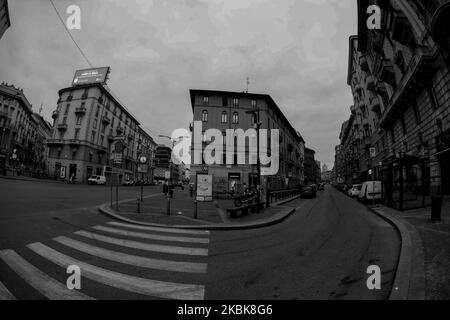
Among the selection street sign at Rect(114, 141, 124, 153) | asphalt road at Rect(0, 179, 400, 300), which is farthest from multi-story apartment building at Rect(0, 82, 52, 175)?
asphalt road at Rect(0, 179, 400, 300)

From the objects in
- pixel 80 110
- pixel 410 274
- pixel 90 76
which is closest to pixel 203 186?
pixel 410 274

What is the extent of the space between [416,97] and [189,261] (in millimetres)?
21754

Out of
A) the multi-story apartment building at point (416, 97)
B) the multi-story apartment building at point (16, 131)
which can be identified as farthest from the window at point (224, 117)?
the multi-story apartment building at point (16, 131)

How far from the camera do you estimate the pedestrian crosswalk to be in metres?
3.26

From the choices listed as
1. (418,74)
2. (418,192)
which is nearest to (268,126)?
(418,74)

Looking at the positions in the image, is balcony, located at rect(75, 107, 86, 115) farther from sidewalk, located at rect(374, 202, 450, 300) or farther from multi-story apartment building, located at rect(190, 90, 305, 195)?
sidewalk, located at rect(374, 202, 450, 300)

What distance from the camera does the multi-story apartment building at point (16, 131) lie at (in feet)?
147

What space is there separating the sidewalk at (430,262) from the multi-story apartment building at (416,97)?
605 centimetres

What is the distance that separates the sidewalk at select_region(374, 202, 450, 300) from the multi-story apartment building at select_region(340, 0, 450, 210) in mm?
6052

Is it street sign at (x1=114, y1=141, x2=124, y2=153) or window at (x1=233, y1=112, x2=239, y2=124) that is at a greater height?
window at (x1=233, y1=112, x2=239, y2=124)

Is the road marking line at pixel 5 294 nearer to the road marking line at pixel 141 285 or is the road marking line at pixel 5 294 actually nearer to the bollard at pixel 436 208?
the road marking line at pixel 141 285

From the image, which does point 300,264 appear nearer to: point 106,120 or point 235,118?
point 235,118
